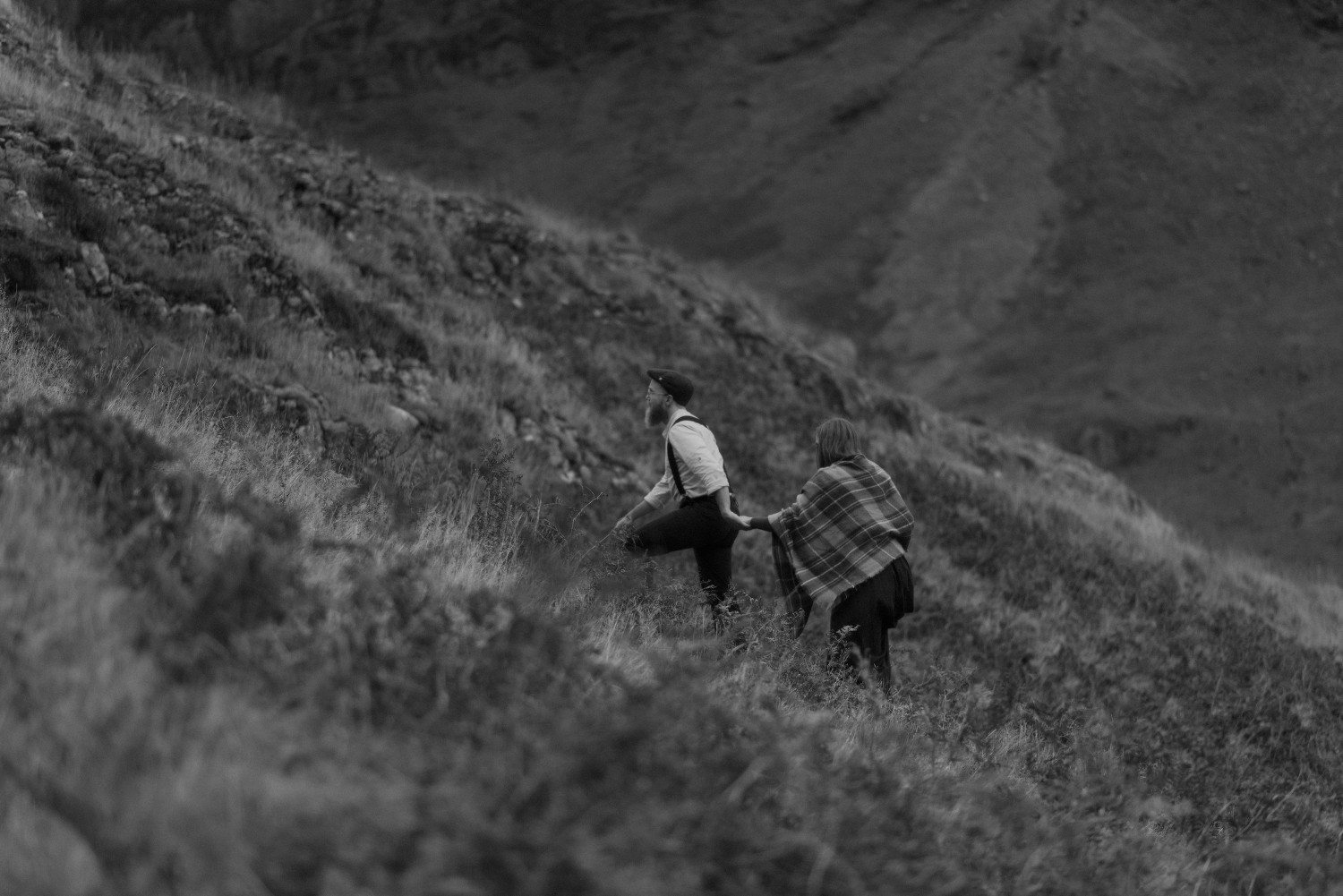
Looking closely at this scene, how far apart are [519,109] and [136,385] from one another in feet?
76.6

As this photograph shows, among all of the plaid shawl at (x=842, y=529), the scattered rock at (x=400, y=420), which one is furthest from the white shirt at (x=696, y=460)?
the scattered rock at (x=400, y=420)

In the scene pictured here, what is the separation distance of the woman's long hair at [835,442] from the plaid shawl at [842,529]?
4cm

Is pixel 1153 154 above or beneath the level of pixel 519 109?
beneath

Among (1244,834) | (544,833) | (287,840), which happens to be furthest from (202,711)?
(1244,834)

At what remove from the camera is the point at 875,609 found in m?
6.66

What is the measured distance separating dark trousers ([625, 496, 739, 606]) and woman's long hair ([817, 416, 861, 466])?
0.59 metres

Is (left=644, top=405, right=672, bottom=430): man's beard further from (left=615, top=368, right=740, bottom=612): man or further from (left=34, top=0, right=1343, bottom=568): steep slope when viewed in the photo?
(left=34, top=0, right=1343, bottom=568): steep slope

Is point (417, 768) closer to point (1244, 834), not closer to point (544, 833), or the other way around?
point (544, 833)

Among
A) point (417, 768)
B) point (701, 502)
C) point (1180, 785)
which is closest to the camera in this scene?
point (417, 768)

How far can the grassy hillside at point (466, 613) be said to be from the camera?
2.46 meters

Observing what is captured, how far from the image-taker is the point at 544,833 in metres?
2.40

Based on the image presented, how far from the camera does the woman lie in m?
6.66

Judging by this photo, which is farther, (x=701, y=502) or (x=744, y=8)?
(x=744, y=8)

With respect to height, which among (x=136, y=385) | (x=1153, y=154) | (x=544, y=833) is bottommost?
(x=1153, y=154)
